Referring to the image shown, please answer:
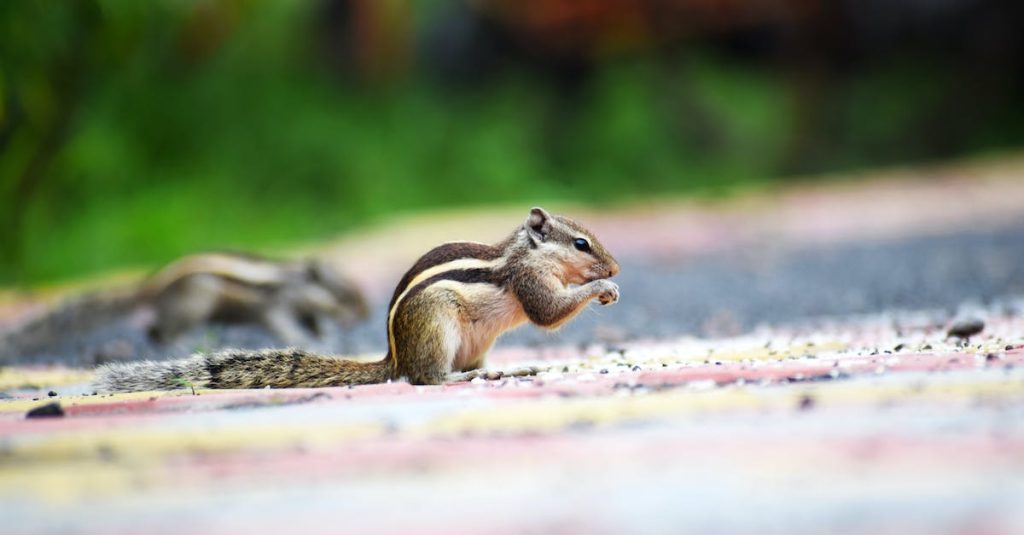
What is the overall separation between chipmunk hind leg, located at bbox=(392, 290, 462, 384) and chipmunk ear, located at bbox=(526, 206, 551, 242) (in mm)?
466

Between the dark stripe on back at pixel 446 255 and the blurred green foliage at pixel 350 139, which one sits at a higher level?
the blurred green foliage at pixel 350 139

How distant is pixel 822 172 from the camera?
48.3ft

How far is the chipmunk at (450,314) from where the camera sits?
350 centimetres

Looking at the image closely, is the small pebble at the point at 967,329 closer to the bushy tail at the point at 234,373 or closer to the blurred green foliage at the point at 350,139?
the bushy tail at the point at 234,373

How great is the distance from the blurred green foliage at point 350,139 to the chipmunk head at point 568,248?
5308 mm

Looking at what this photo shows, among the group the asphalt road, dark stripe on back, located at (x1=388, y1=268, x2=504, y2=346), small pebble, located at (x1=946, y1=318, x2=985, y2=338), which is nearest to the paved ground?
small pebble, located at (x1=946, y1=318, x2=985, y2=338)

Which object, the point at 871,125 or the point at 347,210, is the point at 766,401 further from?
the point at 871,125

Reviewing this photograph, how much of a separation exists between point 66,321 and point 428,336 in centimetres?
297

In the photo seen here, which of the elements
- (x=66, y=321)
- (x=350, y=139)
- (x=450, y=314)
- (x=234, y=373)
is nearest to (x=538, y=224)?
(x=450, y=314)

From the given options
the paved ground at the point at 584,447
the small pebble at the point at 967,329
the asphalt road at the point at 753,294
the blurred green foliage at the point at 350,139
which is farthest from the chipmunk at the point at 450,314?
the blurred green foliage at the point at 350,139

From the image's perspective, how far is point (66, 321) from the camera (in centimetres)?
578

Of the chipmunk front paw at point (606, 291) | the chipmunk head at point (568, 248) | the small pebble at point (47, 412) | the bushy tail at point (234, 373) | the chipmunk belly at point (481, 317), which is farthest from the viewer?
the chipmunk head at point (568, 248)

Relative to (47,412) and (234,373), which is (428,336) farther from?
(47,412)

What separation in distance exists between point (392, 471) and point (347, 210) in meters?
10.6
